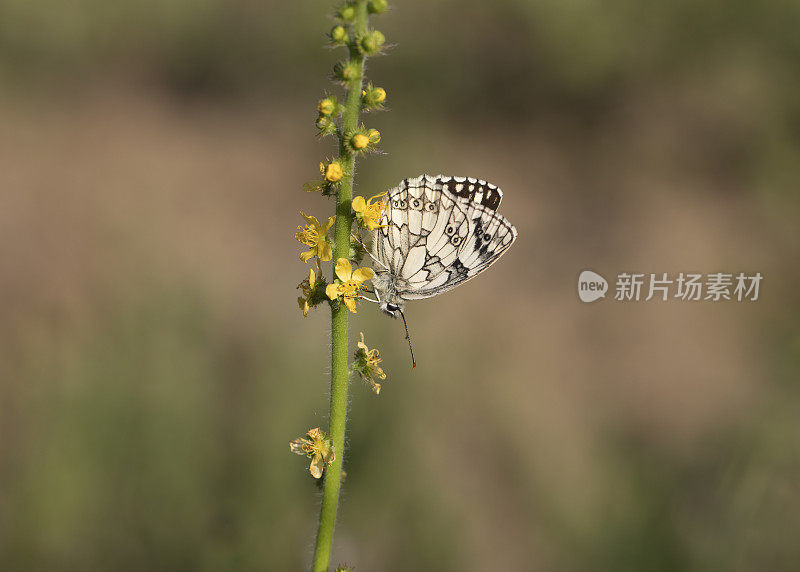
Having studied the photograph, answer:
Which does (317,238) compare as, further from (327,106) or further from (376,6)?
(376,6)

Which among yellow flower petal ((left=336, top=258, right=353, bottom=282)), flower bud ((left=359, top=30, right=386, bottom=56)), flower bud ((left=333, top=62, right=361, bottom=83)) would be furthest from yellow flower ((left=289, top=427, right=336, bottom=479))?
flower bud ((left=359, top=30, right=386, bottom=56))

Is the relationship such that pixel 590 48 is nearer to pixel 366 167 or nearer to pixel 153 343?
pixel 366 167

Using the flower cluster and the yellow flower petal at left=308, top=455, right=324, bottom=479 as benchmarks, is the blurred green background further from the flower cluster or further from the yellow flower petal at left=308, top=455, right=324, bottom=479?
the flower cluster

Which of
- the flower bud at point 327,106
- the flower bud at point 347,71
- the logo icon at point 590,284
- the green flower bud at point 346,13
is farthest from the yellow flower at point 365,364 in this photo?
the logo icon at point 590,284

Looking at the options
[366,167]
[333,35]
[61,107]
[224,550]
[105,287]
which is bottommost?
[224,550]

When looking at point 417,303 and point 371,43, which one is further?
point 417,303

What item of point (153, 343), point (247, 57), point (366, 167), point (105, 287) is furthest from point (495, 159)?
point (153, 343)

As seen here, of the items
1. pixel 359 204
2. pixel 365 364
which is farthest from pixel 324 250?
pixel 365 364
